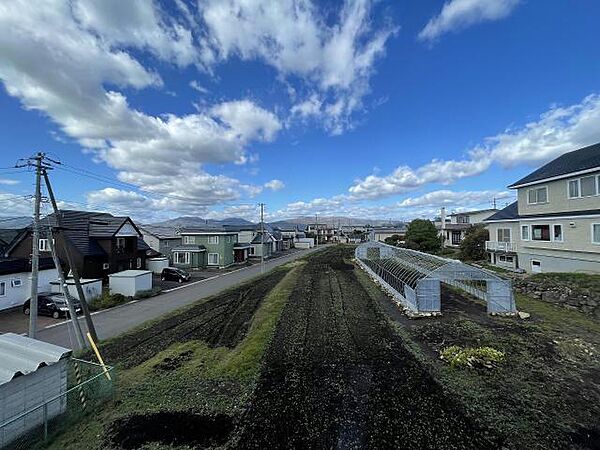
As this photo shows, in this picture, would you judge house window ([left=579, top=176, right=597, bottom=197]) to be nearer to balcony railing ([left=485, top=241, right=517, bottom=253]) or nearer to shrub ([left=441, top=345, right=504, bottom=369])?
balcony railing ([left=485, top=241, right=517, bottom=253])

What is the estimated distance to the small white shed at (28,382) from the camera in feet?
21.4

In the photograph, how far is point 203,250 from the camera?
40094 millimetres

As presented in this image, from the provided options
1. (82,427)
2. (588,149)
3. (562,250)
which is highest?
(588,149)

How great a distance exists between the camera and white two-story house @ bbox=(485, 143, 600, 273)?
18734mm

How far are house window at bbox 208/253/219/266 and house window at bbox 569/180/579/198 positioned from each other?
36885 mm

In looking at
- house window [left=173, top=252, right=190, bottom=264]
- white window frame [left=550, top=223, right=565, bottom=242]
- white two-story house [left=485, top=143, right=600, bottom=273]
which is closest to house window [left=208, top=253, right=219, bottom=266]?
house window [left=173, top=252, right=190, bottom=264]

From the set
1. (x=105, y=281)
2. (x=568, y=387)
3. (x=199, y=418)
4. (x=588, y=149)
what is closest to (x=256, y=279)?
Answer: (x=105, y=281)

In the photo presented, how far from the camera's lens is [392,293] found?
20781 millimetres

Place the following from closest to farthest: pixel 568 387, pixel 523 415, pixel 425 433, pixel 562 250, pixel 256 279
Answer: pixel 425 433
pixel 523 415
pixel 568 387
pixel 562 250
pixel 256 279

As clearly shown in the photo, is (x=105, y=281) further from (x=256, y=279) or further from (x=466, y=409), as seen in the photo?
Answer: (x=466, y=409)

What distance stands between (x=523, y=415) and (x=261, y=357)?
7812 mm

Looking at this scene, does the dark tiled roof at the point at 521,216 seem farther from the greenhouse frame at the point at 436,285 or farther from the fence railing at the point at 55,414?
the fence railing at the point at 55,414

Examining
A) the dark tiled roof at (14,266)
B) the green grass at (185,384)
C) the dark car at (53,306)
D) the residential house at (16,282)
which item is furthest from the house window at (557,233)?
the dark tiled roof at (14,266)

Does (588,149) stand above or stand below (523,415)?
above
